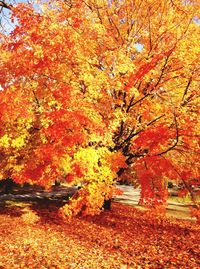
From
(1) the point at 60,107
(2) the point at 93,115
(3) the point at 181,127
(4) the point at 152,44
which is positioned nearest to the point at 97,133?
(2) the point at 93,115

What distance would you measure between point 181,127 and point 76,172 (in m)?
5.28

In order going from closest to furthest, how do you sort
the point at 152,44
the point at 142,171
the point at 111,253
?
the point at 111,253
the point at 152,44
the point at 142,171

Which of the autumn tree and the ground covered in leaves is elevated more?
the autumn tree

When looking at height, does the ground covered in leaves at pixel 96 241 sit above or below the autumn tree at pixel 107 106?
below

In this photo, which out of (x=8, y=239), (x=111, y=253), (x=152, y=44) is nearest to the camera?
(x=111, y=253)

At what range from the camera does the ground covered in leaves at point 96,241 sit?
A: 11.7 meters

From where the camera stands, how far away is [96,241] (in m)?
14.4

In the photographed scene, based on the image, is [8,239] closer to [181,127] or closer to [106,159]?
[106,159]

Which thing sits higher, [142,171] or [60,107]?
[60,107]

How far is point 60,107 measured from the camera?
15422 mm

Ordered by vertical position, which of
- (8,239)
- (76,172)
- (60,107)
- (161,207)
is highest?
(60,107)

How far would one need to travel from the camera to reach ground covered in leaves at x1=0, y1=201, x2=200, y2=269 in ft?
38.5

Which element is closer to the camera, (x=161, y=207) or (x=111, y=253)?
(x=111, y=253)

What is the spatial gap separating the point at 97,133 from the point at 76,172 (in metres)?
2.19
